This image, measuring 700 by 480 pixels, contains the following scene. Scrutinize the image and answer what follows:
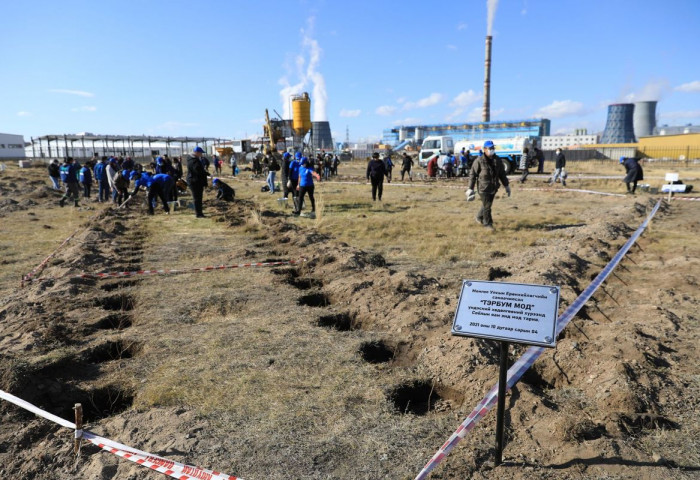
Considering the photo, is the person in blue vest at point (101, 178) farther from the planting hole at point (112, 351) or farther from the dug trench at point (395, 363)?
the planting hole at point (112, 351)

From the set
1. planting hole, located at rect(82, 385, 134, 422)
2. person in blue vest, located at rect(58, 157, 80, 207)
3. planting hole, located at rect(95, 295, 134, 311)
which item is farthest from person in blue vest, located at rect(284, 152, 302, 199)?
planting hole, located at rect(82, 385, 134, 422)

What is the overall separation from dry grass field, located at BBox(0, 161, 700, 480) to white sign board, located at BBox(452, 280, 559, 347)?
0.82 metres

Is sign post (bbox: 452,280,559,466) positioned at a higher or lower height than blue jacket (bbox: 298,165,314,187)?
lower

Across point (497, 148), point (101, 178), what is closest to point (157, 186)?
point (101, 178)

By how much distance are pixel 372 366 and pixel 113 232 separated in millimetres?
8130

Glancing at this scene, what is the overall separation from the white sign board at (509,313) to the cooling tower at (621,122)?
118 meters

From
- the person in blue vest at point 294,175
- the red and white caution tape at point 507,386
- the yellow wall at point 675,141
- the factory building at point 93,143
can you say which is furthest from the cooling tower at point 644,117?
the red and white caution tape at point 507,386

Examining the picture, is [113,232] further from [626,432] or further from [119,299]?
[626,432]

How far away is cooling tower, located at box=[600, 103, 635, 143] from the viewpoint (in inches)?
4016

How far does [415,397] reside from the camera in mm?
3338

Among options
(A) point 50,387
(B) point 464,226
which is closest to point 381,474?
(A) point 50,387

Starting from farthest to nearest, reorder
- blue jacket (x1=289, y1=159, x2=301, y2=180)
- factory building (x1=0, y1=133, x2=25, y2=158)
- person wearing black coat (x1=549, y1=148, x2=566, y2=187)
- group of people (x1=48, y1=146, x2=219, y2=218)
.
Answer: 1. factory building (x1=0, y1=133, x2=25, y2=158)
2. person wearing black coat (x1=549, y1=148, x2=566, y2=187)
3. blue jacket (x1=289, y1=159, x2=301, y2=180)
4. group of people (x1=48, y1=146, x2=219, y2=218)

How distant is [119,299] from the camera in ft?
17.8

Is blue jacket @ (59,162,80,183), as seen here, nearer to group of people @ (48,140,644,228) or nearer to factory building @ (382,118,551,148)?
group of people @ (48,140,644,228)
